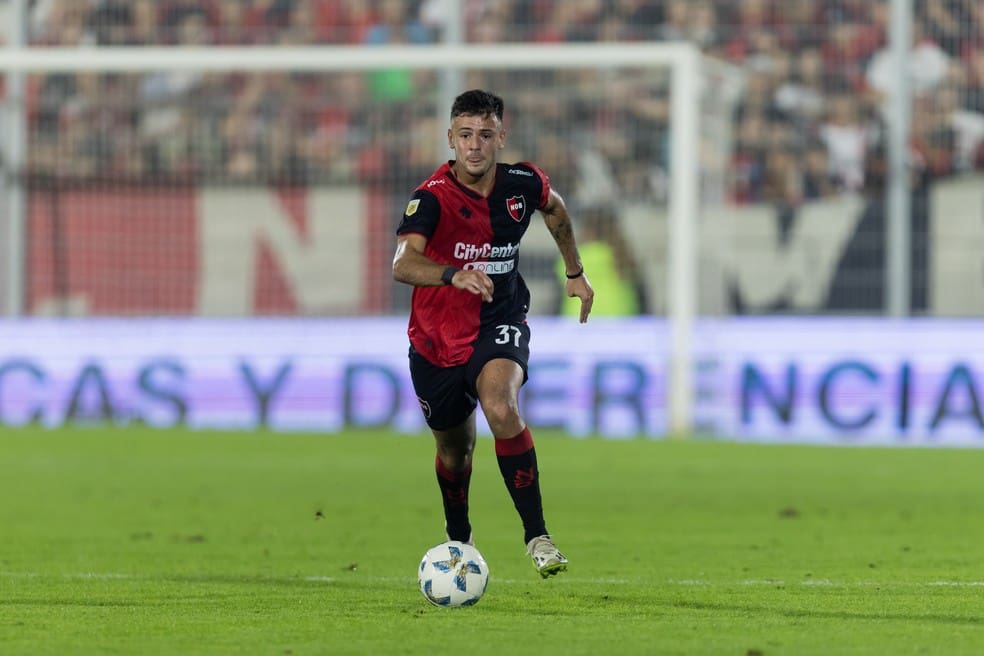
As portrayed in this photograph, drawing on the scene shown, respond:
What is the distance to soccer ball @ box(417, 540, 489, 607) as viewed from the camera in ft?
21.5

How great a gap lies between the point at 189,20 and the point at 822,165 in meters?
6.89

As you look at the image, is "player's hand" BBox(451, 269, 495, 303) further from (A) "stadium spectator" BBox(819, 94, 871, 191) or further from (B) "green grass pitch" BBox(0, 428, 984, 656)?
(A) "stadium spectator" BBox(819, 94, 871, 191)

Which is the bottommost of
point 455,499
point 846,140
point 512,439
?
point 455,499

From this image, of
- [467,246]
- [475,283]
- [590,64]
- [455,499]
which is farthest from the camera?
[590,64]

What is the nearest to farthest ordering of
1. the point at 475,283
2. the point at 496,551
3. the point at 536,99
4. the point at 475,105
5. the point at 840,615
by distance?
the point at 840,615 → the point at 475,283 → the point at 475,105 → the point at 496,551 → the point at 536,99

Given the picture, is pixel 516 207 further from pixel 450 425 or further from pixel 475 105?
pixel 450 425

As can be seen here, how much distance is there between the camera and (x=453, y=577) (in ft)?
21.5

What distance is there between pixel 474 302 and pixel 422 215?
457mm

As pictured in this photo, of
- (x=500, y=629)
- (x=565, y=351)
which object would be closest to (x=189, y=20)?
(x=565, y=351)

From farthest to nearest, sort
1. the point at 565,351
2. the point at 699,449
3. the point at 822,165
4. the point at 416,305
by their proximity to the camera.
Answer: the point at 822,165 → the point at 565,351 → the point at 699,449 → the point at 416,305

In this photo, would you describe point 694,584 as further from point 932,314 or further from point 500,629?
point 932,314

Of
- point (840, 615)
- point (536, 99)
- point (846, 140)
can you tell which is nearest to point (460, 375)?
point (840, 615)

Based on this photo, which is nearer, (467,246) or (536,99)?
(467,246)

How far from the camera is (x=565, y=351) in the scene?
56.4 feet
